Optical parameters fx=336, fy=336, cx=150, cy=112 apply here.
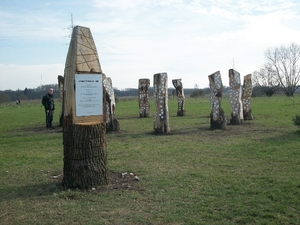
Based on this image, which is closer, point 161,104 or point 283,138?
point 283,138

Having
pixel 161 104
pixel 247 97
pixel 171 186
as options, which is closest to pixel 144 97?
pixel 247 97

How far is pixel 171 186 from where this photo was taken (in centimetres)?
550

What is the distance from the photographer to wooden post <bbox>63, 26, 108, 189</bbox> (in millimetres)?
5375

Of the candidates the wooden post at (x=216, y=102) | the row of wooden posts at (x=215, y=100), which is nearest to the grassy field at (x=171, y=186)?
the row of wooden posts at (x=215, y=100)

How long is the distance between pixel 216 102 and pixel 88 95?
7.43 meters

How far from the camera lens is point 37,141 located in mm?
10594

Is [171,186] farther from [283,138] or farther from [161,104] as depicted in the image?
[161,104]

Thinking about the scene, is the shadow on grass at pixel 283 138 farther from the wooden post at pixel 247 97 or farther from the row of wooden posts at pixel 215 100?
the wooden post at pixel 247 97

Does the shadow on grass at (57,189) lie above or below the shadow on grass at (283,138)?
below

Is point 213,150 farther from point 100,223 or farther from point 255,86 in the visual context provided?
point 255,86

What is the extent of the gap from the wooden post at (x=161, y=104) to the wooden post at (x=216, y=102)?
184 centimetres

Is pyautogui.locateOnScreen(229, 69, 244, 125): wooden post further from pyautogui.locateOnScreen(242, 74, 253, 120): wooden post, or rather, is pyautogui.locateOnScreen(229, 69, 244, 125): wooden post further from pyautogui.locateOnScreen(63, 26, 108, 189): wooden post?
pyautogui.locateOnScreen(63, 26, 108, 189): wooden post

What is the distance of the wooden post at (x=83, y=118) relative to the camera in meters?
5.38

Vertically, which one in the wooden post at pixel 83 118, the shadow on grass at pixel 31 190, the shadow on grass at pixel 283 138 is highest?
the wooden post at pixel 83 118
